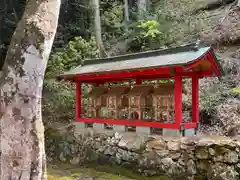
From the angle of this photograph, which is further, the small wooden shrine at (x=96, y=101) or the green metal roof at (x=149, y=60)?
the small wooden shrine at (x=96, y=101)

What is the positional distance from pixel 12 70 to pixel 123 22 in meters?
14.0

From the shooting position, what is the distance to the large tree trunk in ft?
11.9

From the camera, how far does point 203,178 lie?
6742mm

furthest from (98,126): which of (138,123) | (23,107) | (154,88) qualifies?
(23,107)

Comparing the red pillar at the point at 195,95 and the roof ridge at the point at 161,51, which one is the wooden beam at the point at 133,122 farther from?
the roof ridge at the point at 161,51

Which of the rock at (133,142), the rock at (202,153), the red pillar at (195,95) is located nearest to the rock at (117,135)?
the rock at (133,142)

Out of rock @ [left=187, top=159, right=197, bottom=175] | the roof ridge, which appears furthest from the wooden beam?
the roof ridge

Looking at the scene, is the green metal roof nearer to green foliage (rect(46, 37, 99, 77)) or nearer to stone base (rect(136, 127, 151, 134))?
stone base (rect(136, 127, 151, 134))

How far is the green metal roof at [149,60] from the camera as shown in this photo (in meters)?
7.16

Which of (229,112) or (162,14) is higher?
(162,14)

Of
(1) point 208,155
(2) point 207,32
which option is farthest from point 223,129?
(2) point 207,32

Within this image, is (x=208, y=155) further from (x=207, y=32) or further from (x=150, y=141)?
(x=207, y=32)

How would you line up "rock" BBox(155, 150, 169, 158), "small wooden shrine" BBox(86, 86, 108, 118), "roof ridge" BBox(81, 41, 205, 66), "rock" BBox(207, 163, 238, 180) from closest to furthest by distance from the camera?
1. "rock" BBox(207, 163, 238, 180)
2. "rock" BBox(155, 150, 169, 158)
3. "roof ridge" BBox(81, 41, 205, 66)
4. "small wooden shrine" BBox(86, 86, 108, 118)

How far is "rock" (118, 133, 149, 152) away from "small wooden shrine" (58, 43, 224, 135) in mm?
260
